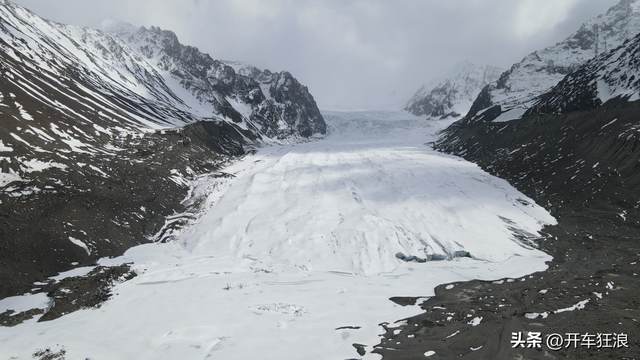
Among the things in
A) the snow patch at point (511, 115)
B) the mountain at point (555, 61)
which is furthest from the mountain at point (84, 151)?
the mountain at point (555, 61)

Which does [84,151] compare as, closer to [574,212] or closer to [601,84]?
[574,212]

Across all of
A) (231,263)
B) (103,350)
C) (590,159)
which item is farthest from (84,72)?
(590,159)

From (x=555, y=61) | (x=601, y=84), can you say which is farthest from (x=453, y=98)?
(x=601, y=84)

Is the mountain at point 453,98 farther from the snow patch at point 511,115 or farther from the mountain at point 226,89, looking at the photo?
the snow patch at point 511,115

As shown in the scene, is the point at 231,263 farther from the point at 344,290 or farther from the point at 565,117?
the point at 565,117

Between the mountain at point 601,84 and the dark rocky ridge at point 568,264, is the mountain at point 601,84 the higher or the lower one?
the higher one
